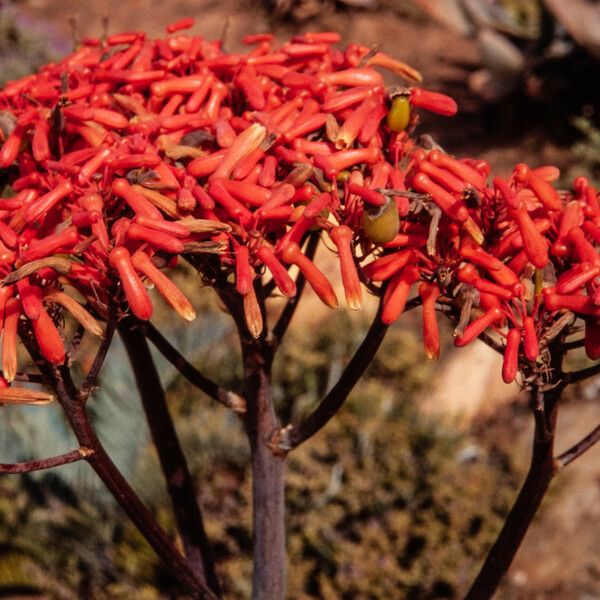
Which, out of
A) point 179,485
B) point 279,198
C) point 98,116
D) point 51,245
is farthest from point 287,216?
point 179,485

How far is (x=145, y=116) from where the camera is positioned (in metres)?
1.53

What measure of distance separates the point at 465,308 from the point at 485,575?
63cm

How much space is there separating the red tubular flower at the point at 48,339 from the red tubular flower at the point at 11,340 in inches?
1.1

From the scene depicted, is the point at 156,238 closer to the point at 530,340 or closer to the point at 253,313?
the point at 253,313

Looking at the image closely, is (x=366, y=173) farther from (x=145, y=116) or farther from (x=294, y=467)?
(x=294, y=467)

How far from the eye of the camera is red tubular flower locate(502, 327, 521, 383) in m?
1.23

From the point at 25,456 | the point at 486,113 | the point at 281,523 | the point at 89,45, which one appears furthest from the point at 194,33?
the point at 281,523

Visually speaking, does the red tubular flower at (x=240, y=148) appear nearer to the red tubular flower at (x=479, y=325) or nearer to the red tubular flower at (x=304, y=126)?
the red tubular flower at (x=304, y=126)

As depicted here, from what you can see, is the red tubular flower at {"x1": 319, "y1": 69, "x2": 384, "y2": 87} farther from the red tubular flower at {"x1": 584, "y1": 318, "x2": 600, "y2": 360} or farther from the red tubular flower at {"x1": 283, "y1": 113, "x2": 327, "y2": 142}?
the red tubular flower at {"x1": 584, "y1": 318, "x2": 600, "y2": 360}

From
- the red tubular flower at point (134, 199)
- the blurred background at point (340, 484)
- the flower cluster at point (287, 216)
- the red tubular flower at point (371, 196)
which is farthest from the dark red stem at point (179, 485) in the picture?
the blurred background at point (340, 484)

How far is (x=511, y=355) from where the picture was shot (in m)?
1.26

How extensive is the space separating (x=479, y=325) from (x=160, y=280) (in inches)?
17.8

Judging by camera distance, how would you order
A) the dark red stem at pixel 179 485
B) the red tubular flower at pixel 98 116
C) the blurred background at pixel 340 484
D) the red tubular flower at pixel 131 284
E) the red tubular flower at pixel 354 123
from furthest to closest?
1. the blurred background at pixel 340 484
2. the dark red stem at pixel 179 485
3. the red tubular flower at pixel 98 116
4. the red tubular flower at pixel 354 123
5. the red tubular flower at pixel 131 284

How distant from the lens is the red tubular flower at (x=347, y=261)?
49.9 inches
